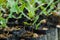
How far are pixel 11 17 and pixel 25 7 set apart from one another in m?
0.10

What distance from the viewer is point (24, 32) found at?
89 centimetres

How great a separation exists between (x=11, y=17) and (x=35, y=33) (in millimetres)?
173

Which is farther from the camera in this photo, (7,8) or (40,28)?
(7,8)

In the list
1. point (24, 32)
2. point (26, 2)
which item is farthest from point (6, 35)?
point (26, 2)

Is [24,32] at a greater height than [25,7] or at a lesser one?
lesser

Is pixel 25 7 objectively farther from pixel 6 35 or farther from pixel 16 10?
pixel 6 35

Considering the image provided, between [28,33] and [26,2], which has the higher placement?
[26,2]

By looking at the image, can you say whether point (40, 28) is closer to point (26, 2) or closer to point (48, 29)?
point (48, 29)

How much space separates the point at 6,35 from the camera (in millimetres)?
917

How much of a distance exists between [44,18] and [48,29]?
0.07 meters

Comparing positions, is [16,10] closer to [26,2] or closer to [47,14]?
[26,2]

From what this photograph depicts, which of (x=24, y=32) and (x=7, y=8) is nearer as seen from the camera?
(x=24, y=32)

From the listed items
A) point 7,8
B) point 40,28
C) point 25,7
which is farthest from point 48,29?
point 7,8

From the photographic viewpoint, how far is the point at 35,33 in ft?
2.93
